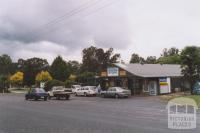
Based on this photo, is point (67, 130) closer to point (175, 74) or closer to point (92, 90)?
point (92, 90)

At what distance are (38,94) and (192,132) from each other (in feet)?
105

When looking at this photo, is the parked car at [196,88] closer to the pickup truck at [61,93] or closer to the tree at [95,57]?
the pickup truck at [61,93]

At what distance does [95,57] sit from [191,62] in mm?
74291

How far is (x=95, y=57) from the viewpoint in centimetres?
11869

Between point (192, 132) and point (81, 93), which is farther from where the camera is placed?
point (81, 93)

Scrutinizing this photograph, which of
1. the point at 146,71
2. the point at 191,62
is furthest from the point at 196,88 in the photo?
the point at 146,71

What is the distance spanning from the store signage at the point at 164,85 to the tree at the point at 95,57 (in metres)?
66.0

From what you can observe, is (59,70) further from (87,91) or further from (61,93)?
(61,93)

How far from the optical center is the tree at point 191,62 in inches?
1780

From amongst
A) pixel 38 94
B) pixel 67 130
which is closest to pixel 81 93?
pixel 38 94

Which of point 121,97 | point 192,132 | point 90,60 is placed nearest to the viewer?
point 192,132

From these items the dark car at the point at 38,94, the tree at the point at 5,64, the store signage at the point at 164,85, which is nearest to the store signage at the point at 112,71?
the store signage at the point at 164,85

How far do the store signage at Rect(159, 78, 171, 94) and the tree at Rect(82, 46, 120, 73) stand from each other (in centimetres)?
6598

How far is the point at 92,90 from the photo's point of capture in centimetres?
5325
